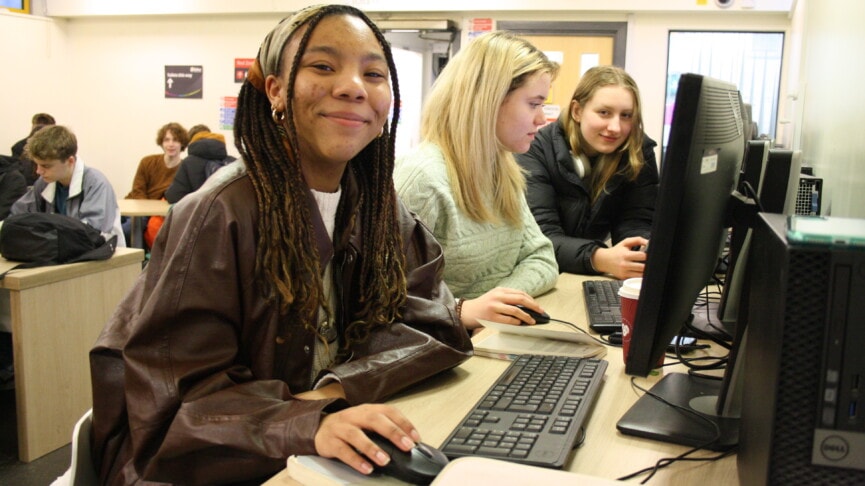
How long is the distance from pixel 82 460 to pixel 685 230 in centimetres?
86

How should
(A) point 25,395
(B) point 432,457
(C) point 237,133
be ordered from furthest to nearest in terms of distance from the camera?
(A) point 25,395, (C) point 237,133, (B) point 432,457

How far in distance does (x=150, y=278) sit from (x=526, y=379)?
551 millimetres

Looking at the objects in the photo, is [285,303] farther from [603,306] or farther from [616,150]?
[616,150]

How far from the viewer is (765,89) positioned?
546cm

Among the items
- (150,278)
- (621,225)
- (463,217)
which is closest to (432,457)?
(150,278)

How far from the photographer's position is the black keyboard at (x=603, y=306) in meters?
1.50

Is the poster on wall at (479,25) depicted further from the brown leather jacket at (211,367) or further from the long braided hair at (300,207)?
the brown leather jacket at (211,367)

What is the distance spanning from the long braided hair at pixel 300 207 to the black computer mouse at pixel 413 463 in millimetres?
327

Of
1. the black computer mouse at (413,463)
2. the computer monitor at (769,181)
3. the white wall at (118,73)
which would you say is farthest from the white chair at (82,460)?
the white wall at (118,73)

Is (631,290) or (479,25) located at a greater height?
(479,25)

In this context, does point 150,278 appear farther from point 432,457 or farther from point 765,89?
point 765,89

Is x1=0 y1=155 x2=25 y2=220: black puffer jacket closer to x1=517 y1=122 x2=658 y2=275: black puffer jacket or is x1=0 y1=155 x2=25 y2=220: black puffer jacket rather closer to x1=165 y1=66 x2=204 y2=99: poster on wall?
x1=165 y1=66 x2=204 y2=99: poster on wall

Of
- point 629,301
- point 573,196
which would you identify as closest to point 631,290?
point 629,301

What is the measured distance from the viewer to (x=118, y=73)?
7.19 metres
